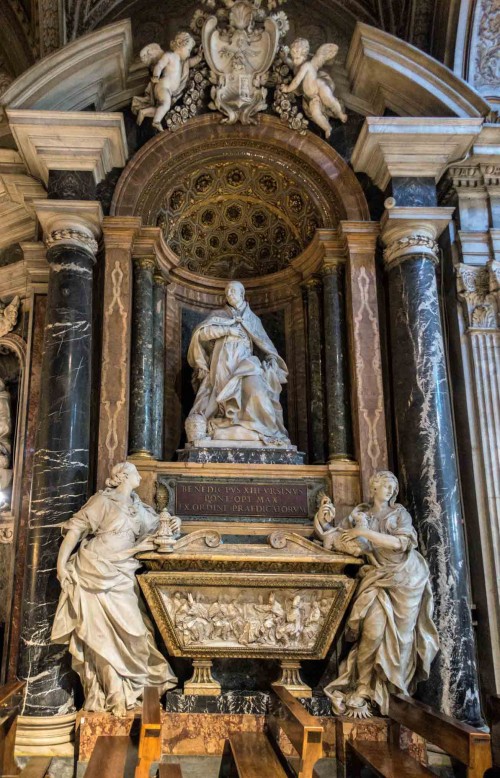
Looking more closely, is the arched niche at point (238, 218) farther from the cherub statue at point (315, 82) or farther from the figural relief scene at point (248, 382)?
the cherub statue at point (315, 82)

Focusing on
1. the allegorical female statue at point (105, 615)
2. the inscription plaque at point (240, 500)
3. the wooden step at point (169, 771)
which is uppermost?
the inscription plaque at point (240, 500)

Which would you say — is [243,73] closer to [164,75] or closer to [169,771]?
[164,75]

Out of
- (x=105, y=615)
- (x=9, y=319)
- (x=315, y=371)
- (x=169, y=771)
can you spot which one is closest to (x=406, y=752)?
(x=169, y=771)

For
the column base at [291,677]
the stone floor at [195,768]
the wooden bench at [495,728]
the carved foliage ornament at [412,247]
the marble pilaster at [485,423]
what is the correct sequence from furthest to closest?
the carved foliage ornament at [412,247] → the marble pilaster at [485,423] → the column base at [291,677] → the stone floor at [195,768] → the wooden bench at [495,728]

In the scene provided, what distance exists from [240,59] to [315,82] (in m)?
0.90

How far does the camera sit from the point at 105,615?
6.29m

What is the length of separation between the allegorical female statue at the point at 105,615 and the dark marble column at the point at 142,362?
123 centimetres

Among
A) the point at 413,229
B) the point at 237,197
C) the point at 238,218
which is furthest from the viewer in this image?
the point at 238,218

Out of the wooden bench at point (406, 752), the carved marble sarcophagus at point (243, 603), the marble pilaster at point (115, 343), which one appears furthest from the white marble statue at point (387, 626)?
the marble pilaster at point (115, 343)

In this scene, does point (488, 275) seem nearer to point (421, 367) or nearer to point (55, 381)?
point (421, 367)

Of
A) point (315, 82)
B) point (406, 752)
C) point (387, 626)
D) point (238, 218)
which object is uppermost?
point (315, 82)

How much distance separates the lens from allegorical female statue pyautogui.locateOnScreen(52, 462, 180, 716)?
6.25 m

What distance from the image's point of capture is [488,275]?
27.1ft

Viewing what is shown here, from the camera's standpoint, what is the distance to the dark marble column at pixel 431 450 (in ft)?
21.8
